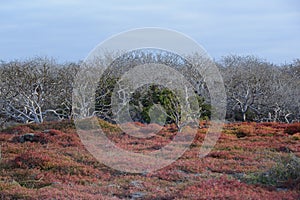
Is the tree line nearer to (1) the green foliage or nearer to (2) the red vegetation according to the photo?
(2) the red vegetation

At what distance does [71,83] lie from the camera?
28.0 meters

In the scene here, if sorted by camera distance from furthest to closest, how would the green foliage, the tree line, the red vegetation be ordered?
the tree line
the green foliage
the red vegetation

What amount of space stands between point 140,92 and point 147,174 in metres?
14.2

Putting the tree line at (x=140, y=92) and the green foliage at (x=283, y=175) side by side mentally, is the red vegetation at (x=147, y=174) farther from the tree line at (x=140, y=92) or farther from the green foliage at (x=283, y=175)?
the tree line at (x=140, y=92)

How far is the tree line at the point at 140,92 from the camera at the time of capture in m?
24.2

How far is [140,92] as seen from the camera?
25.0 meters

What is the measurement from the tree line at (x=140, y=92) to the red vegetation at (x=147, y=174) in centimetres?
591

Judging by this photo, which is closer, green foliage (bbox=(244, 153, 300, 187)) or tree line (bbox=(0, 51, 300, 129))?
green foliage (bbox=(244, 153, 300, 187))

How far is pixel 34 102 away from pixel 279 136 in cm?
1320

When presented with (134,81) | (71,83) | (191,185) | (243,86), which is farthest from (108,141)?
(243,86)

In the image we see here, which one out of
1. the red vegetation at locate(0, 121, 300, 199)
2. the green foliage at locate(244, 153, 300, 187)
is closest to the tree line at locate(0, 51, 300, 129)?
the red vegetation at locate(0, 121, 300, 199)

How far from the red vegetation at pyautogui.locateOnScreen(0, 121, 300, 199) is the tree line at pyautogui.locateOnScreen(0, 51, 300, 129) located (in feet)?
19.4

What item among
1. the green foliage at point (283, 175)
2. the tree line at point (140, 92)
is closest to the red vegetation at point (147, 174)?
the green foliage at point (283, 175)

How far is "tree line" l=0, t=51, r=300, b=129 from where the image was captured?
79.4 feet
